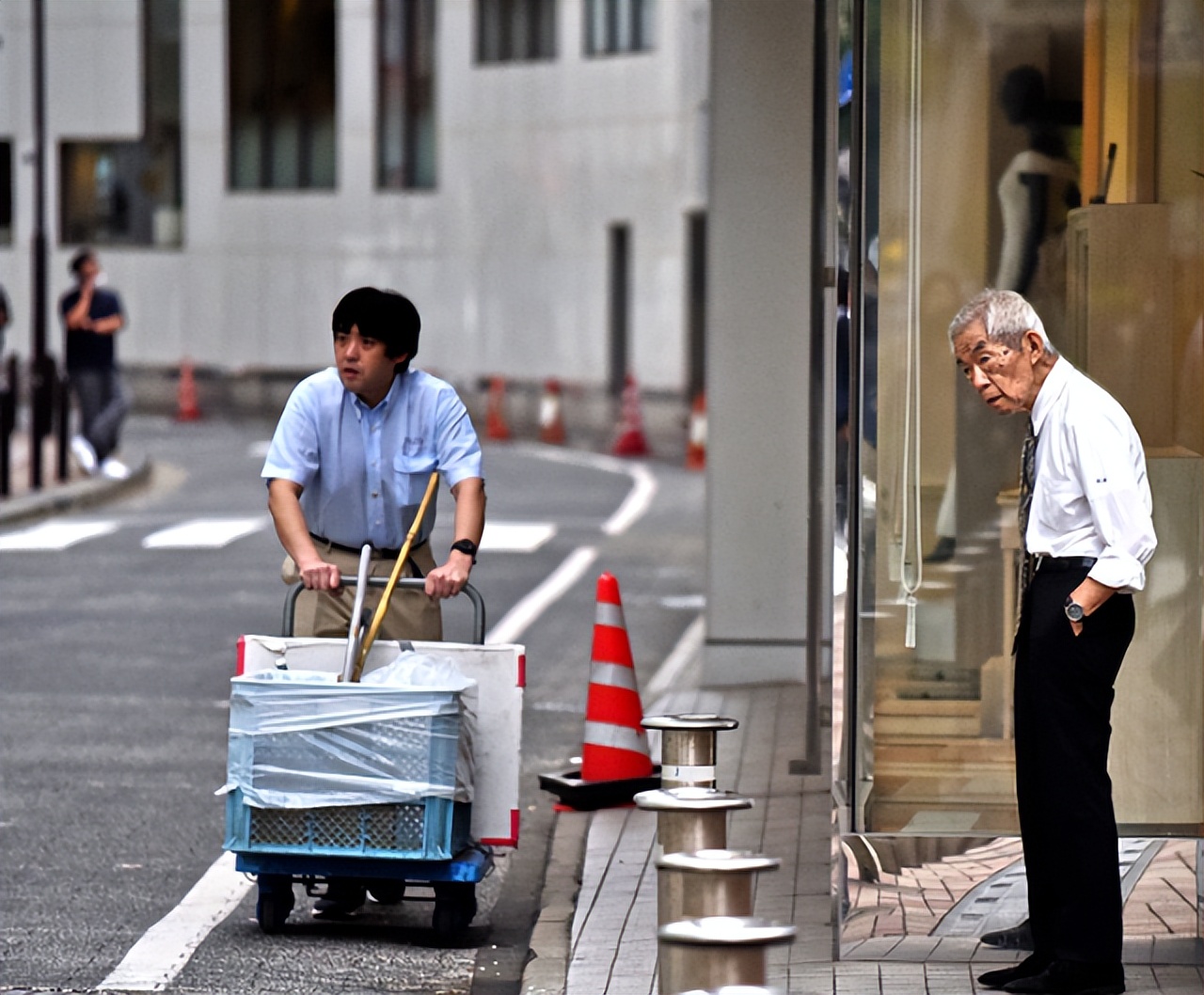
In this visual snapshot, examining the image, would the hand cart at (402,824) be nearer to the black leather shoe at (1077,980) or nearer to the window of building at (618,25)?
the black leather shoe at (1077,980)

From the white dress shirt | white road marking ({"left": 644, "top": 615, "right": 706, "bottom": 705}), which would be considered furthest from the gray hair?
white road marking ({"left": 644, "top": 615, "right": 706, "bottom": 705})

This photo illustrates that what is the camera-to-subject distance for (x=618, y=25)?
37938 mm

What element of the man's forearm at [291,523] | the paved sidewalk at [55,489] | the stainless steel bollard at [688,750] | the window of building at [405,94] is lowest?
the paved sidewalk at [55,489]

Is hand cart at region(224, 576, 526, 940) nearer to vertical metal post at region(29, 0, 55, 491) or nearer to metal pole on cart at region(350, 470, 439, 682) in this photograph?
metal pole on cart at region(350, 470, 439, 682)

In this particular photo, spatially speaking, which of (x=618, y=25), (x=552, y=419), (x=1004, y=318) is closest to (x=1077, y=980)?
(x=1004, y=318)

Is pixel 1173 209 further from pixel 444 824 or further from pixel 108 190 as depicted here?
pixel 108 190

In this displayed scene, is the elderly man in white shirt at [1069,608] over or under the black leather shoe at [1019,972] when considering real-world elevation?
over

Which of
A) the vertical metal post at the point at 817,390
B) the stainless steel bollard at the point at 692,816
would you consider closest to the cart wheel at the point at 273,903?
the stainless steel bollard at the point at 692,816

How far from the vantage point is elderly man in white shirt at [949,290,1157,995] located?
5777mm

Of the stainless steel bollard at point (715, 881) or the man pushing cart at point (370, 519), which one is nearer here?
the stainless steel bollard at point (715, 881)

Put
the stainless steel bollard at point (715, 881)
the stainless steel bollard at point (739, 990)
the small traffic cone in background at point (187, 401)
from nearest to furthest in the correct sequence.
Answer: the stainless steel bollard at point (739, 990) < the stainless steel bollard at point (715, 881) < the small traffic cone in background at point (187, 401)

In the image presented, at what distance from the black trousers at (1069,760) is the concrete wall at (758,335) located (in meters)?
5.42

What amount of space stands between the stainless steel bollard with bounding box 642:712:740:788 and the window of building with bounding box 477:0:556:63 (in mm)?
33768

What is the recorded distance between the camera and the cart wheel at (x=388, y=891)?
701 cm
